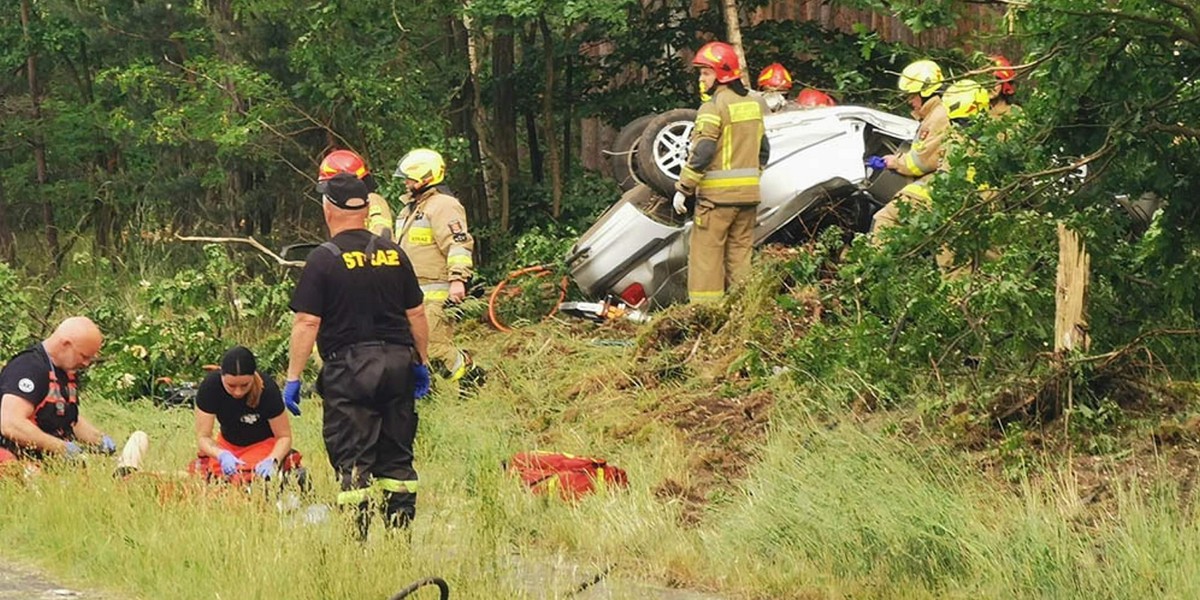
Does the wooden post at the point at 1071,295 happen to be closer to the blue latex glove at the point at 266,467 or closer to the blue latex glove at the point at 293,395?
the blue latex glove at the point at 293,395

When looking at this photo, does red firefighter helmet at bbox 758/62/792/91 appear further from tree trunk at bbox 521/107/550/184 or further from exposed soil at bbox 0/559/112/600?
exposed soil at bbox 0/559/112/600

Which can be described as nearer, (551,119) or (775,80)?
(775,80)

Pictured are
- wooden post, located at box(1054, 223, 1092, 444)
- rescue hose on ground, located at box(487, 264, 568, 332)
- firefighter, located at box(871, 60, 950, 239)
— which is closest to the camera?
wooden post, located at box(1054, 223, 1092, 444)

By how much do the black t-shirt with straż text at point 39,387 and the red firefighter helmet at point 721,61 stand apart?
466cm

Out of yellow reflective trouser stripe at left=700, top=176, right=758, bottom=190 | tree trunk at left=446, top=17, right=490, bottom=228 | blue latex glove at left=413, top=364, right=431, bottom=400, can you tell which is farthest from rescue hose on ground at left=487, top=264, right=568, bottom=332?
blue latex glove at left=413, top=364, right=431, bottom=400

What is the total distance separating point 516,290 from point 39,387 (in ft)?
16.6

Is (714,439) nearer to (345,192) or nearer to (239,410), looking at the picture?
(239,410)

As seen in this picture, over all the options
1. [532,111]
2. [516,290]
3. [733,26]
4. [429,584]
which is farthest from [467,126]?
[429,584]

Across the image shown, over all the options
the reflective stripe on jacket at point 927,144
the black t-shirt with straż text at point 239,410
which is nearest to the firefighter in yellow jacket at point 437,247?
the black t-shirt with straż text at point 239,410

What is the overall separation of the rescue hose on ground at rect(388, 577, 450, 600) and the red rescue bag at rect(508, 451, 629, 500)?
7.70 ft

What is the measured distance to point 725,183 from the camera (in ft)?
38.2

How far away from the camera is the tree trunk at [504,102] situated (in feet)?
54.1

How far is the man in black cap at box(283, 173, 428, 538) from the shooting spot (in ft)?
23.5

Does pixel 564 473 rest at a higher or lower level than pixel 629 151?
lower
